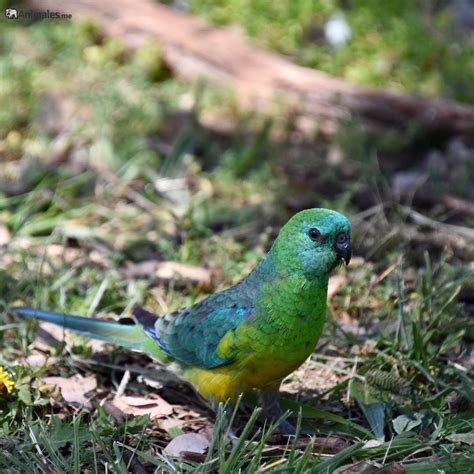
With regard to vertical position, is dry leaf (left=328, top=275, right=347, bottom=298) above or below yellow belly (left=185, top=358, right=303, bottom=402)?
below

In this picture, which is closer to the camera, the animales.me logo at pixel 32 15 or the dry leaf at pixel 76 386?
the dry leaf at pixel 76 386

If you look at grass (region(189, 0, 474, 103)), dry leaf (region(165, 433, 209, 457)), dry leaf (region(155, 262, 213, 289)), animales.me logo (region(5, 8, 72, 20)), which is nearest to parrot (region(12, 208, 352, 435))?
dry leaf (region(165, 433, 209, 457))

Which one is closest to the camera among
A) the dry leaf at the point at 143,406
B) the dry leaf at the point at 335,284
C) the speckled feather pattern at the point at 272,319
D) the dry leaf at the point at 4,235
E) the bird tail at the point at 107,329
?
the speckled feather pattern at the point at 272,319

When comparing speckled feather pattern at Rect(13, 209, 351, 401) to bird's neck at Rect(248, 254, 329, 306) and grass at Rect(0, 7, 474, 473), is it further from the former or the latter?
grass at Rect(0, 7, 474, 473)

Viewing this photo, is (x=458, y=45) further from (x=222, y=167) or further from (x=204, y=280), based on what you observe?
(x=204, y=280)

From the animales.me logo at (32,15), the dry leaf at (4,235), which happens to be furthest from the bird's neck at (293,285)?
the animales.me logo at (32,15)

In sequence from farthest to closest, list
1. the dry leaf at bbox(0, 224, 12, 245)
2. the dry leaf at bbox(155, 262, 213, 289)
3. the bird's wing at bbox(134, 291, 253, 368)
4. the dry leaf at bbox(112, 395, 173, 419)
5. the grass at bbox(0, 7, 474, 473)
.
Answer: the dry leaf at bbox(0, 224, 12, 245) < the dry leaf at bbox(155, 262, 213, 289) < the dry leaf at bbox(112, 395, 173, 419) < the bird's wing at bbox(134, 291, 253, 368) < the grass at bbox(0, 7, 474, 473)

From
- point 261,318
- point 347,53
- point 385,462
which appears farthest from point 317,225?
point 347,53

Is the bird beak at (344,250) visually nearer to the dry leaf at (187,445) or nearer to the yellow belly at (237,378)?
the yellow belly at (237,378)

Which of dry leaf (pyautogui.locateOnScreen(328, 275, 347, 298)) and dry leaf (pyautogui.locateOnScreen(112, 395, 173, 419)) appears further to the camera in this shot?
dry leaf (pyautogui.locateOnScreen(328, 275, 347, 298))

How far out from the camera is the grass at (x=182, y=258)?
9.98 ft

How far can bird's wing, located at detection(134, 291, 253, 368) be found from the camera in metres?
3.28

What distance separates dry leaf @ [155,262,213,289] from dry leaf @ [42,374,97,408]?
89 cm

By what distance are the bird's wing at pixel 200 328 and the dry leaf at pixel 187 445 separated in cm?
29
